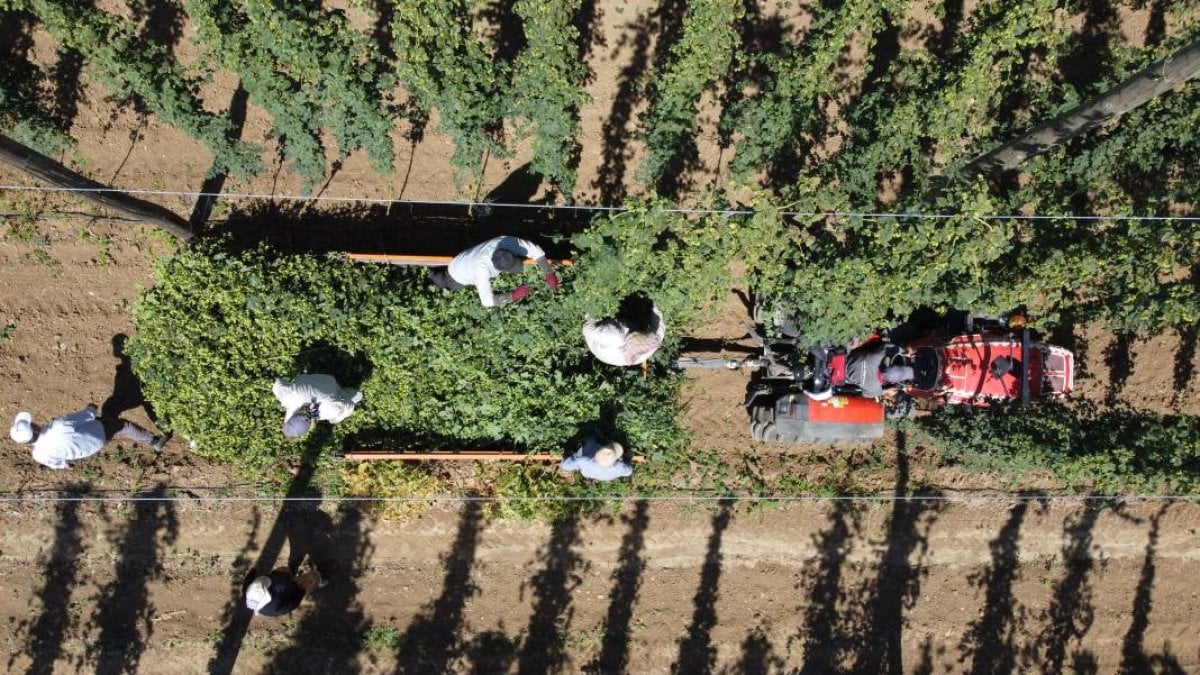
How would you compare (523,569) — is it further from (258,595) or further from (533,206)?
(533,206)

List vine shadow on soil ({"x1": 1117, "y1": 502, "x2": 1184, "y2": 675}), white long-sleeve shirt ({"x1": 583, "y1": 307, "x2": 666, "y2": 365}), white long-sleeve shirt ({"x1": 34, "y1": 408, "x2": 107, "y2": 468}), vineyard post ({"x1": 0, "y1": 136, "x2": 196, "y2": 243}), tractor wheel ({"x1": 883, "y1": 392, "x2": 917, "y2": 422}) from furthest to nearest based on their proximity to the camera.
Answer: vine shadow on soil ({"x1": 1117, "y1": 502, "x2": 1184, "y2": 675}) → tractor wheel ({"x1": 883, "y1": 392, "x2": 917, "y2": 422}) → white long-sleeve shirt ({"x1": 34, "y1": 408, "x2": 107, "y2": 468}) → white long-sleeve shirt ({"x1": 583, "y1": 307, "x2": 666, "y2": 365}) → vineyard post ({"x1": 0, "y1": 136, "x2": 196, "y2": 243})

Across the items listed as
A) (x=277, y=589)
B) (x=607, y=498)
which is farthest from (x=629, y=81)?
(x=277, y=589)

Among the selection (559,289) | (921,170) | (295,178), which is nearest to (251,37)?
(295,178)

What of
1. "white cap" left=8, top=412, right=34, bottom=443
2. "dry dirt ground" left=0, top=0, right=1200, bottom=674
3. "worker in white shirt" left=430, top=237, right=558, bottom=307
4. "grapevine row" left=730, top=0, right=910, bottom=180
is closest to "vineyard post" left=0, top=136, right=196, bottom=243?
"dry dirt ground" left=0, top=0, right=1200, bottom=674

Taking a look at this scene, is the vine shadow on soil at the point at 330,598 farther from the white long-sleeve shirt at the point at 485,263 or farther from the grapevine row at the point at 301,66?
the grapevine row at the point at 301,66

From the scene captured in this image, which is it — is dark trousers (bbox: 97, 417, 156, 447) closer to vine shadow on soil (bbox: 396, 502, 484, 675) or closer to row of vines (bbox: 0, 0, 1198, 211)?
row of vines (bbox: 0, 0, 1198, 211)

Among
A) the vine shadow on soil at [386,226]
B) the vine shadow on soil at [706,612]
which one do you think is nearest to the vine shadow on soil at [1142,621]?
the vine shadow on soil at [706,612]
